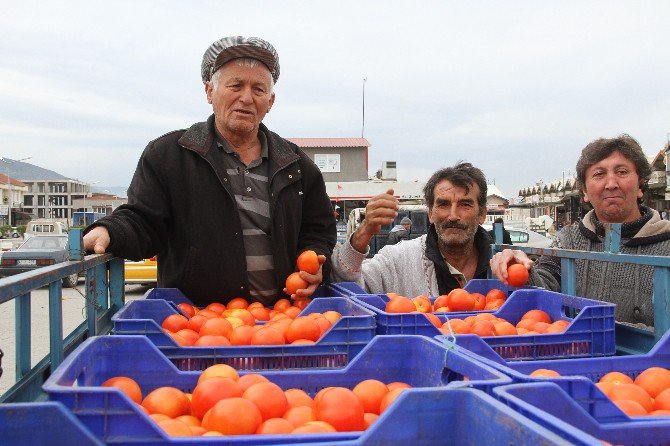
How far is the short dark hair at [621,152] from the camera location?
3.33 metres

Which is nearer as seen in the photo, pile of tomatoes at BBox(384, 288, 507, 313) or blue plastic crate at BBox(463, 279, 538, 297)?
pile of tomatoes at BBox(384, 288, 507, 313)

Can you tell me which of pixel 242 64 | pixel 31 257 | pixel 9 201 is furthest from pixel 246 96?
pixel 9 201

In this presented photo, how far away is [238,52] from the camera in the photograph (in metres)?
3.09

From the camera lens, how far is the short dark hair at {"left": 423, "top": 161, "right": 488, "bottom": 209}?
3.85 meters

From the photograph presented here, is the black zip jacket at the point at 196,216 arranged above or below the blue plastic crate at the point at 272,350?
above

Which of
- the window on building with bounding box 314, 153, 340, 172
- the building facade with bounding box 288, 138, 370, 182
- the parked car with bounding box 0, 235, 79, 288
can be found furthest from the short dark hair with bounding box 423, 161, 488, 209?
the building facade with bounding box 288, 138, 370, 182

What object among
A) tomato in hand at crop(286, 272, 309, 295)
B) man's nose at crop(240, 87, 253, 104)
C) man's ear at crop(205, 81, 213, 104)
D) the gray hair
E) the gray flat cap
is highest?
the gray flat cap

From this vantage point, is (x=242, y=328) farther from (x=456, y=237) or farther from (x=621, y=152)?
(x=621, y=152)

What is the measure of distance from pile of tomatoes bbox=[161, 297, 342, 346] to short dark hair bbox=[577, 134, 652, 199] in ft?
6.09

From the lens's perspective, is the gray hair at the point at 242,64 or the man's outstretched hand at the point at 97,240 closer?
the man's outstretched hand at the point at 97,240

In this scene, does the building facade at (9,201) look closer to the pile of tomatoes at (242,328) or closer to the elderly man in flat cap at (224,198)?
the elderly man in flat cap at (224,198)

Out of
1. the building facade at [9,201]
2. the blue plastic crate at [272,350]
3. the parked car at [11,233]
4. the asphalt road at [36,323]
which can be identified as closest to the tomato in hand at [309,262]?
the blue plastic crate at [272,350]

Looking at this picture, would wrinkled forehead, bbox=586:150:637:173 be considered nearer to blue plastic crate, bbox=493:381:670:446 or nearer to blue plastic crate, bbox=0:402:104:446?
blue plastic crate, bbox=493:381:670:446

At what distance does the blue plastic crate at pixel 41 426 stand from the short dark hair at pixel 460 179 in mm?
3035
